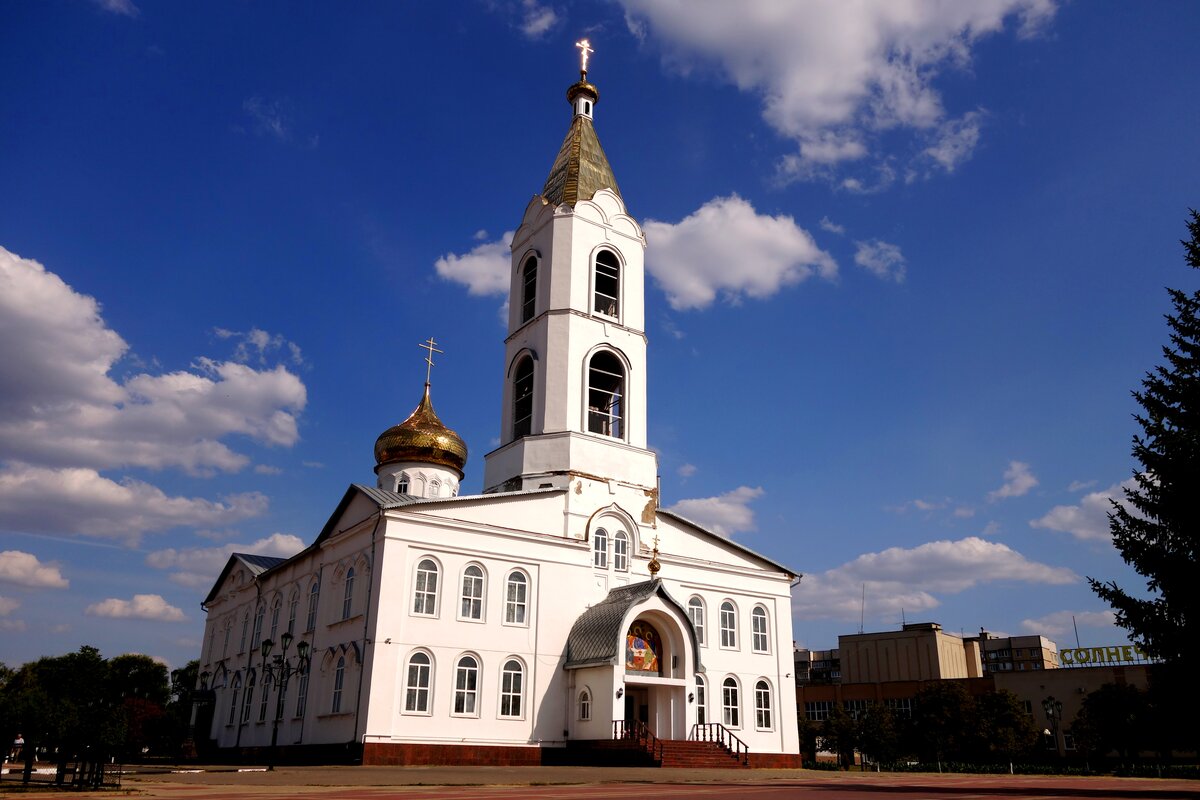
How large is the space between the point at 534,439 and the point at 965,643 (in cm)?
6738

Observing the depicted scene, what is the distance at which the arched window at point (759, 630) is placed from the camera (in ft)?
106

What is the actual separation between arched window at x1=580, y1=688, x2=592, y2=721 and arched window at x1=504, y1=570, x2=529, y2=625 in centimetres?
268

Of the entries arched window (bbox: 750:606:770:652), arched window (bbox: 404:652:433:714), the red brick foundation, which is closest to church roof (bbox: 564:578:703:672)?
the red brick foundation

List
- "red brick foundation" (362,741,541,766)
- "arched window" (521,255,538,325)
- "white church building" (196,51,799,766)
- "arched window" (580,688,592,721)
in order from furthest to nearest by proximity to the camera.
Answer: "arched window" (521,255,538,325) < "arched window" (580,688,592,721) < "white church building" (196,51,799,766) < "red brick foundation" (362,741,541,766)

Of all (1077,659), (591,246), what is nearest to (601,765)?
(591,246)

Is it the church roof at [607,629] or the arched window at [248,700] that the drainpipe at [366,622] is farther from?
the arched window at [248,700]

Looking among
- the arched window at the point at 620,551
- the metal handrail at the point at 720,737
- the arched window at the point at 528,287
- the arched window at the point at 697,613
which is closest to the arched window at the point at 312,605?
the arched window at the point at 620,551

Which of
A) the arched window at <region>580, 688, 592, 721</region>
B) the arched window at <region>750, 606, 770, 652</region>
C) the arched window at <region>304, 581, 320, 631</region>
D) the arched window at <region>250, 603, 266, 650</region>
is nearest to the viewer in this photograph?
the arched window at <region>580, 688, 592, 721</region>

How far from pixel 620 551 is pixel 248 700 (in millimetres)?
15842

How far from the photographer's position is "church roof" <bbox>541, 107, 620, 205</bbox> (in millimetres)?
35062

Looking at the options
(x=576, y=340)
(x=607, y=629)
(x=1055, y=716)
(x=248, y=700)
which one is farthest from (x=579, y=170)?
(x=1055, y=716)

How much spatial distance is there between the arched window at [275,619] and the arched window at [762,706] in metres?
17.2

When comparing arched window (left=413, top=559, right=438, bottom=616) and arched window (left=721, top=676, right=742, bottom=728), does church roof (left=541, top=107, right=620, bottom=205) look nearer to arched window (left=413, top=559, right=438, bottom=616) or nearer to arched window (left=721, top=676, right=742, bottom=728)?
arched window (left=413, top=559, right=438, bottom=616)

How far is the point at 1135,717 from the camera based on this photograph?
44.8 metres
